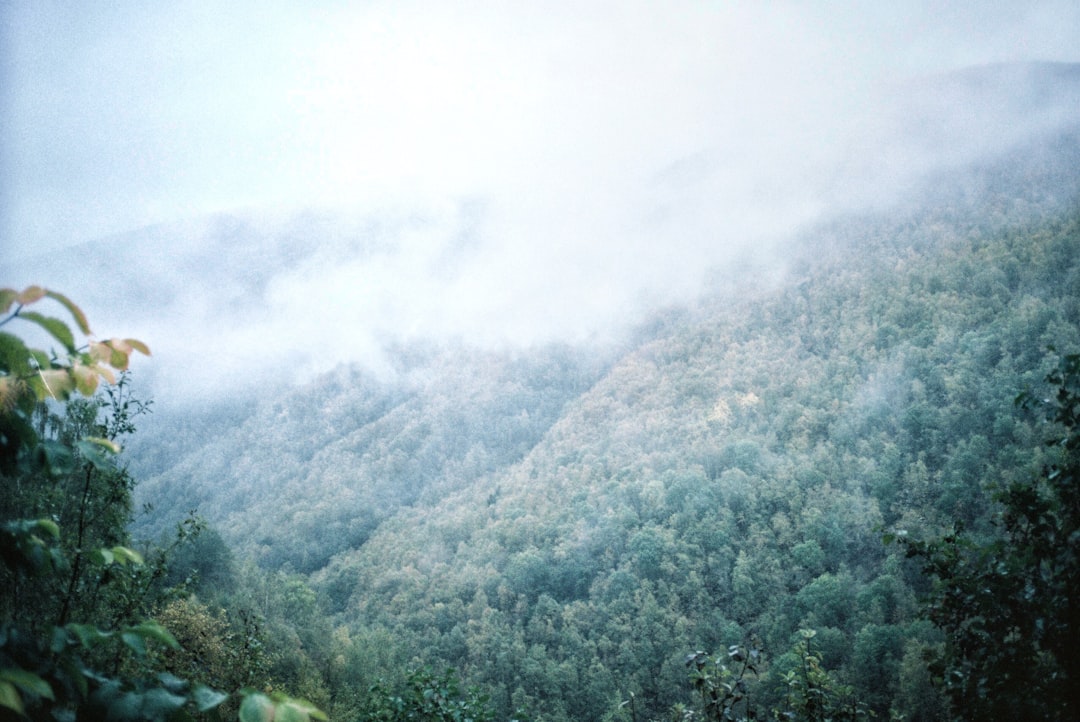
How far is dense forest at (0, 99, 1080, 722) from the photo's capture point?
26.3 ft

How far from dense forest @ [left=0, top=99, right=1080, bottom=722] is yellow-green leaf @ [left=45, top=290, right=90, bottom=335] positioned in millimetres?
580

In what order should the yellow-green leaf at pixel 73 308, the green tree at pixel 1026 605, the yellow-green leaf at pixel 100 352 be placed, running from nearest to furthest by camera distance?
the yellow-green leaf at pixel 73 308 → the yellow-green leaf at pixel 100 352 → the green tree at pixel 1026 605

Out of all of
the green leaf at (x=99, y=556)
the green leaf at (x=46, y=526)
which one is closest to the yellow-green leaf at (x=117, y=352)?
the green leaf at (x=46, y=526)

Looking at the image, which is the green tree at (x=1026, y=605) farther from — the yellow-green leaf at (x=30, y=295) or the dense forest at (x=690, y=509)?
the yellow-green leaf at (x=30, y=295)

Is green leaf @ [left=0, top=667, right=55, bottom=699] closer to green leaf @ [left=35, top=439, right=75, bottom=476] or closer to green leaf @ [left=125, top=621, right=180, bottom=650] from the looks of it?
green leaf @ [left=125, top=621, right=180, bottom=650]

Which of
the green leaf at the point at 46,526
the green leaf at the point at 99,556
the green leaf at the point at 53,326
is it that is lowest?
the green leaf at the point at 99,556

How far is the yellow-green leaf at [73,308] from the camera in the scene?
169cm

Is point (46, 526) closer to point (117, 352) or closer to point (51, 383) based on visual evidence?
point (51, 383)

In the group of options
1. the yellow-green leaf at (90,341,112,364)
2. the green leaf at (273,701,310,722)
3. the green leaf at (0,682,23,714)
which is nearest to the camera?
the green leaf at (0,682,23,714)

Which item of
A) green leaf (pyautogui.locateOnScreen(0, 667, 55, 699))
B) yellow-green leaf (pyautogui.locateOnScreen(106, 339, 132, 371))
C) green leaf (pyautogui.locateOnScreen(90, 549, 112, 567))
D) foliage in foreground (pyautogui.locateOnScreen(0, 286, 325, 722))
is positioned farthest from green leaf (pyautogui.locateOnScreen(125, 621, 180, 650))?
yellow-green leaf (pyautogui.locateOnScreen(106, 339, 132, 371))

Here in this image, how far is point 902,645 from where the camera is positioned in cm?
4306

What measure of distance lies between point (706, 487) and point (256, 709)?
83695mm

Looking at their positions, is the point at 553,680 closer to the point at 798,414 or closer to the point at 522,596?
the point at 522,596

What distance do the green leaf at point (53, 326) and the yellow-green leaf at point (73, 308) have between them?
0.24ft
